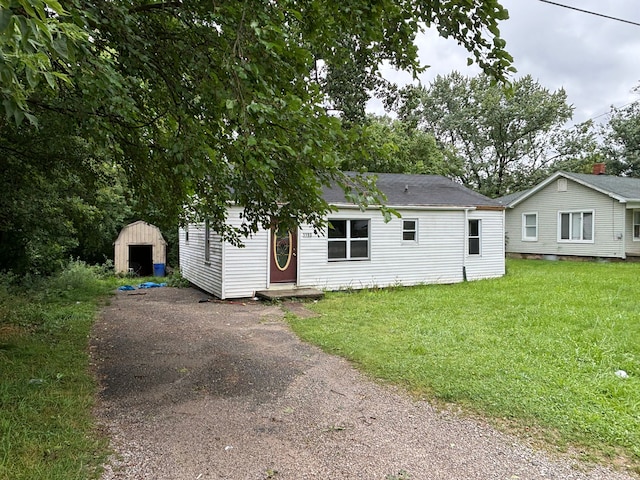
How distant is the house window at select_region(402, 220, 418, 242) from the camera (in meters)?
11.8

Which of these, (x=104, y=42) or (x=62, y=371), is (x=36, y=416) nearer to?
(x=62, y=371)

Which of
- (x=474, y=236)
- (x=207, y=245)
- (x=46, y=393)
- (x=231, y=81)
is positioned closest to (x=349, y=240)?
(x=207, y=245)

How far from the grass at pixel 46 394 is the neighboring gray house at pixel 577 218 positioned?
1665 cm

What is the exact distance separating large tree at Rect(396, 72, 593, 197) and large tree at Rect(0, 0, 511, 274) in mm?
24322

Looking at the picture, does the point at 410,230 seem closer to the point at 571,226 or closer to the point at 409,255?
the point at 409,255

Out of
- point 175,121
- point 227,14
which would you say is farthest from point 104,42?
point 227,14

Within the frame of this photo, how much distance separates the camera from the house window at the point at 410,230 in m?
11.8

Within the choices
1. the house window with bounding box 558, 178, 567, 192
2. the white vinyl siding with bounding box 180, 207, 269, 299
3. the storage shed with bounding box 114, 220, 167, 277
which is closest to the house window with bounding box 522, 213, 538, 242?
the house window with bounding box 558, 178, 567, 192

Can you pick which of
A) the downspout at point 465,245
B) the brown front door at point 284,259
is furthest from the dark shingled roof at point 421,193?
the brown front door at point 284,259

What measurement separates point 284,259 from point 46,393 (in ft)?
22.4

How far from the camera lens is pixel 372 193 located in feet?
10.4

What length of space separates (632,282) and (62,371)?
40.0ft

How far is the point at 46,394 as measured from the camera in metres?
3.71

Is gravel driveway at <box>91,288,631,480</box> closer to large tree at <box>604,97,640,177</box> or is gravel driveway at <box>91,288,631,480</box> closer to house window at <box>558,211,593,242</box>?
house window at <box>558,211,593,242</box>
